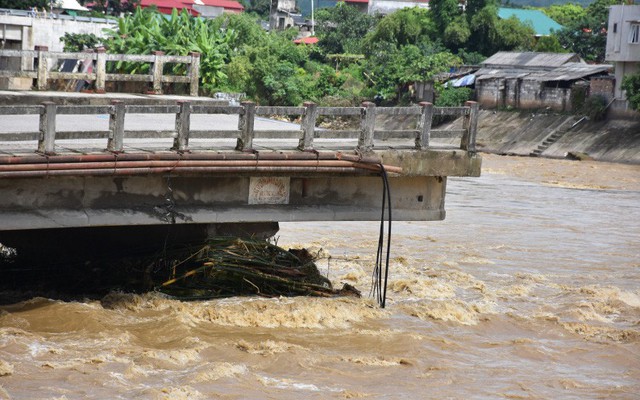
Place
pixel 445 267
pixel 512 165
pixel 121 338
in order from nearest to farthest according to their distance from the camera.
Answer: pixel 121 338 → pixel 445 267 → pixel 512 165

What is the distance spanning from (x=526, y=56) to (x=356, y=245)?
133 feet

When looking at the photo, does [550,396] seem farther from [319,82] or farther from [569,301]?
[319,82]

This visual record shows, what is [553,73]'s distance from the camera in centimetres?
5400

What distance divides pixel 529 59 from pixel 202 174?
4738cm

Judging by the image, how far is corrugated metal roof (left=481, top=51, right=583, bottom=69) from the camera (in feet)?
187

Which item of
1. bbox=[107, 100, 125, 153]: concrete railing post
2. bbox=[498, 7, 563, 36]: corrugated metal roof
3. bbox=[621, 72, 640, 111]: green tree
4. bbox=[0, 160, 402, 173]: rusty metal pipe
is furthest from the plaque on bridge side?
bbox=[498, 7, 563, 36]: corrugated metal roof

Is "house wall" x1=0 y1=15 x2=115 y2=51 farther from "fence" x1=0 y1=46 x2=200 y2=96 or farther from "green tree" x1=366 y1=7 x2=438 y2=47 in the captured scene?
"fence" x1=0 y1=46 x2=200 y2=96

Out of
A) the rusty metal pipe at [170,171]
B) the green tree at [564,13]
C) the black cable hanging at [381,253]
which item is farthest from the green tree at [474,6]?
the rusty metal pipe at [170,171]

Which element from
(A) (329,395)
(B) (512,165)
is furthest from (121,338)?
(B) (512,165)

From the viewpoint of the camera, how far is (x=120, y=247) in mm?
14492

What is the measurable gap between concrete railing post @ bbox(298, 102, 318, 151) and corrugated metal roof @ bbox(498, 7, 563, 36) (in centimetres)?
6397

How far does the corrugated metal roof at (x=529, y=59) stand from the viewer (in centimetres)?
5688

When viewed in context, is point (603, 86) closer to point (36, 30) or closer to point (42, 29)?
point (42, 29)

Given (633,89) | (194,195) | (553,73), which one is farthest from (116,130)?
(553,73)
